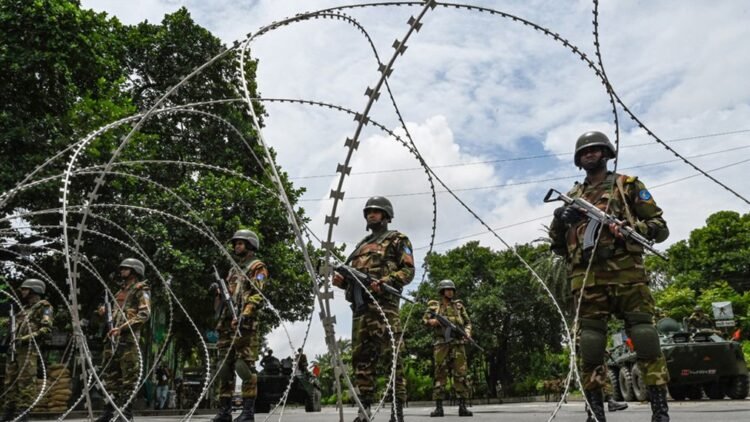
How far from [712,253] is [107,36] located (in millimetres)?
45433

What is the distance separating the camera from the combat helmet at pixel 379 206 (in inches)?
266

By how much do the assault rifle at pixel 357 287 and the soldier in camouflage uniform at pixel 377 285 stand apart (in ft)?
0.10

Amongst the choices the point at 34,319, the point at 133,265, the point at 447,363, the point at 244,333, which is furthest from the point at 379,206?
the point at 34,319

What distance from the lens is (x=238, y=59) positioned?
4148mm

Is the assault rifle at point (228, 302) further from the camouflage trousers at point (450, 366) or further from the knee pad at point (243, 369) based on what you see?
the camouflage trousers at point (450, 366)

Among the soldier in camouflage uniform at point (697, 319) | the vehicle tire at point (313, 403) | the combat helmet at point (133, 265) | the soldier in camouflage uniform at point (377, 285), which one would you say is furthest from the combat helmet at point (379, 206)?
the soldier in camouflage uniform at point (697, 319)

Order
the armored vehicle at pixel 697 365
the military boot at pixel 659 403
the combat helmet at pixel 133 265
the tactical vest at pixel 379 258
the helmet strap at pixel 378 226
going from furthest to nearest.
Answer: the armored vehicle at pixel 697 365
the combat helmet at pixel 133 265
the helmet strap at pixel 378 226
the tactical vest at pixel 379 258
the military boot at pixel 659 403

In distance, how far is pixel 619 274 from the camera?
4598mm

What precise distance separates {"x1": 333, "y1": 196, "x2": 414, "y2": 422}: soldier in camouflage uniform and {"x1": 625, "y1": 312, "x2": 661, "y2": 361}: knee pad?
209 cm

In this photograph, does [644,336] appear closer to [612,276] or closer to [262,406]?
[612,276]

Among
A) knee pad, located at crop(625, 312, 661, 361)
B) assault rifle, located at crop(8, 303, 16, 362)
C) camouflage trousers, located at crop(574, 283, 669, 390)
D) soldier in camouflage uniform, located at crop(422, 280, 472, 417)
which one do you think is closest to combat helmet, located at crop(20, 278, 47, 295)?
assault rifle, located at crop(8, 303, 16, 362)

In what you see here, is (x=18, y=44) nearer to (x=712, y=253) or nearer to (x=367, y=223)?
(x=367, y=223)

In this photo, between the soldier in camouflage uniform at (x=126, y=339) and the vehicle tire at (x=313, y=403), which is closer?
the soldier in camouflage uniform at (x=126, y=339)

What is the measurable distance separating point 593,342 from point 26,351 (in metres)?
7.76
